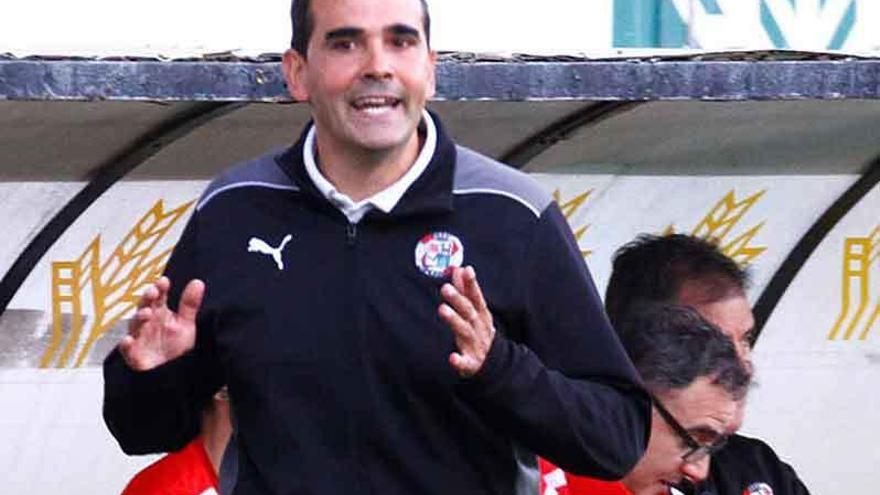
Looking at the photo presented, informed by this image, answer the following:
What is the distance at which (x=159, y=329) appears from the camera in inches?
115

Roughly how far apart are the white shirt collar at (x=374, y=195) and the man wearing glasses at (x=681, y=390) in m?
1.07

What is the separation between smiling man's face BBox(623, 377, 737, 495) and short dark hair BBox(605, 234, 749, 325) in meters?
0.35

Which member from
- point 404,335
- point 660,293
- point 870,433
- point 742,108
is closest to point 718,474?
point 660,293

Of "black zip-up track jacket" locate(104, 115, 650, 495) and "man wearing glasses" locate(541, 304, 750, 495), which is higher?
"black zip-up track jacket" locate(104, 115, 650, 495)

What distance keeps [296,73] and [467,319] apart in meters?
0.53

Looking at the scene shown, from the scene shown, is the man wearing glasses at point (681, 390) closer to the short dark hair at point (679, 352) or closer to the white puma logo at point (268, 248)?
the short dark hair at point (679, 352)

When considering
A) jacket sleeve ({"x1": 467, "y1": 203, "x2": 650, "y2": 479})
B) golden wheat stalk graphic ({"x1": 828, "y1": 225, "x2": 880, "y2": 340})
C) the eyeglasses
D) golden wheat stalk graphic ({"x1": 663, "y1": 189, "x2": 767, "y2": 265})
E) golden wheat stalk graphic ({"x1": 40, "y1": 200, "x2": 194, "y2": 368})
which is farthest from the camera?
golden wheat stalk graphic ({"x1": 828, "y1": 225, "x2": 880, "y2": 340})

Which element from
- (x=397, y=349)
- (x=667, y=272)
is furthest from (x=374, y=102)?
(x=667, y=272)

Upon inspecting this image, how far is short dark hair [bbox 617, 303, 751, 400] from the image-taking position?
3922 mm

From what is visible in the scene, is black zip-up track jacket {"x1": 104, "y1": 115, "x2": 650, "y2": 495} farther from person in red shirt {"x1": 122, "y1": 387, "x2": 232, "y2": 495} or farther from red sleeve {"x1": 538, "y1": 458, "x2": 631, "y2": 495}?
red sleeve {"x1": 538, "y1": 458, "x2": 631, "y2": 495}

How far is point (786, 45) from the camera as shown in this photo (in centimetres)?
538

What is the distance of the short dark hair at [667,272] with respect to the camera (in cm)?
431

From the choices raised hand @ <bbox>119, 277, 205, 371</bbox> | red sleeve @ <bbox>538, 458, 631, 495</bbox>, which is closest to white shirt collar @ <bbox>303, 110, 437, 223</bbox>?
raised hand @ <bbox>119, 277, 205, 371</bbox>

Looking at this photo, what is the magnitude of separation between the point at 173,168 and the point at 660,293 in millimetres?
1035
